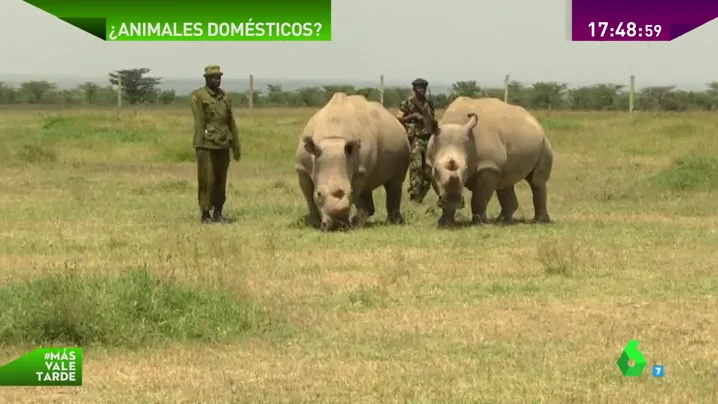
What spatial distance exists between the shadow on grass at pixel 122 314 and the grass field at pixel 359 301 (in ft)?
0.05

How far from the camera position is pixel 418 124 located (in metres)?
18.0

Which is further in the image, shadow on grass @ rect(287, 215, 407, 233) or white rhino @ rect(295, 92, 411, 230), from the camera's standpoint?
shadow on grass @ rect(287, 215, 407, 233)

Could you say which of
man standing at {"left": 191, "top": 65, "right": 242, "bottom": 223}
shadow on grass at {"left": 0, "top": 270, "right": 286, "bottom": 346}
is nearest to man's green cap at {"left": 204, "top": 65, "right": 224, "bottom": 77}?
man standing at {"left": 191, "top": 65, "right": 242, "bottom": 223}

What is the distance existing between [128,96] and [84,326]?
52748 mm

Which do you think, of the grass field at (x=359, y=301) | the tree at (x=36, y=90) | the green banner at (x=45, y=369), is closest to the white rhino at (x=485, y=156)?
the grass field at (x=359, y=301)

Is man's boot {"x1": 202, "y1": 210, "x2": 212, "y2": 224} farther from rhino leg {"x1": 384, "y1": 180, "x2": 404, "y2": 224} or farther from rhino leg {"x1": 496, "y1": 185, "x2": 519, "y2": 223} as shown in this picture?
rhino leg {"x1": 496, "y1": 185, "x2": 519, "y2": 223}

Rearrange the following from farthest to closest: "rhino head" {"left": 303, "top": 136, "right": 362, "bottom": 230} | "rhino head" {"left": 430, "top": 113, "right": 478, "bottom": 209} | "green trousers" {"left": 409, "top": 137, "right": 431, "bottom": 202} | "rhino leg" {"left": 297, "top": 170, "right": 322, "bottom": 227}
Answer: "green trousers" {"left": 409, "top": 137, "right": 431, "bottom": 202}, "rhino leg" {"left": 297, "top": 170, "right": 322, "bottom": 227}, "rhino head" {"left": 303, "top": 136, "right": 362, "bottom": 230}, "rhino head" {"left": 430, "top": 113, "right": 478, "bottom": 209}

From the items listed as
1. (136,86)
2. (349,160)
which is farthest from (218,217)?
(136,86)

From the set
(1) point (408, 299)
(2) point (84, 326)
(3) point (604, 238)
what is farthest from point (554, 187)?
(2) point (84, 326)

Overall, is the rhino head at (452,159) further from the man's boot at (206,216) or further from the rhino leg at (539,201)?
the man's boot at (206,216)

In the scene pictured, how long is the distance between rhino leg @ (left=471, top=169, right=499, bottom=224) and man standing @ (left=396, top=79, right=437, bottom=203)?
2.12m

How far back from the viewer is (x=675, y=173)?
21.3 m

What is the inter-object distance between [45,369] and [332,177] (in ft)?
Result: 24.1

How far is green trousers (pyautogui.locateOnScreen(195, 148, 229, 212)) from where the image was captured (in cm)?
1627
